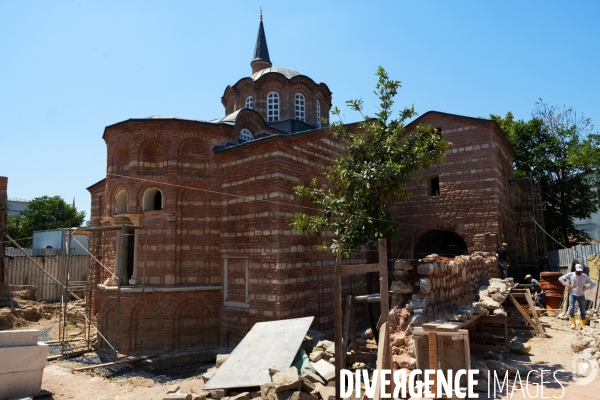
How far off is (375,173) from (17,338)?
26.3ft

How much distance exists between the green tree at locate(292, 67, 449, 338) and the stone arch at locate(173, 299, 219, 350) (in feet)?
16.8

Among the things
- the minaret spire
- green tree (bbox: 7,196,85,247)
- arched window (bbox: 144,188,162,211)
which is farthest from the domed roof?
→ green tree (bbox: 7,196,85,247)

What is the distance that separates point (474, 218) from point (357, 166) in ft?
26.2

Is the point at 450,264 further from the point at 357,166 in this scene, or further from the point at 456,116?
the point at 456,116

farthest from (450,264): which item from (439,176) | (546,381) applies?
(439,176)

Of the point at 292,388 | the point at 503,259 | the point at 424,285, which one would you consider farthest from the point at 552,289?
the point at 292,388

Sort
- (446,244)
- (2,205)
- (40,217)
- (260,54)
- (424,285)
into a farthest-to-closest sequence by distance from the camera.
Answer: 1. (40,217)
2. (260,54)
3. (446,244)
4. (2,205)
5. (424,285)

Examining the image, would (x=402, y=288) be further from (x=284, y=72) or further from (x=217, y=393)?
(x=284, y=72)

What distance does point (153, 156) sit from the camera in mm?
13281

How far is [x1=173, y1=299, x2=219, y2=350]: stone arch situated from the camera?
1232 cm

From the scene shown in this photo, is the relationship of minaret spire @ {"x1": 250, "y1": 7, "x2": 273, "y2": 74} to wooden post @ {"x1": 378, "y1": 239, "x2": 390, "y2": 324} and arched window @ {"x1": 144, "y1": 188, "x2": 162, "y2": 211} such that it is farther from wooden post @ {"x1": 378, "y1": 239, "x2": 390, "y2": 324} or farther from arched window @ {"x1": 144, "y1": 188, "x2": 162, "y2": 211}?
wooden post @ {"x1": 378, "y1": 239, "x2": 390, "y2": 324}

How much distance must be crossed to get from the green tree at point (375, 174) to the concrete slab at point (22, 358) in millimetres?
5984

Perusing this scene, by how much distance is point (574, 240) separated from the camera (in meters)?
25.9

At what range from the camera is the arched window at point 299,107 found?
18.6 m
